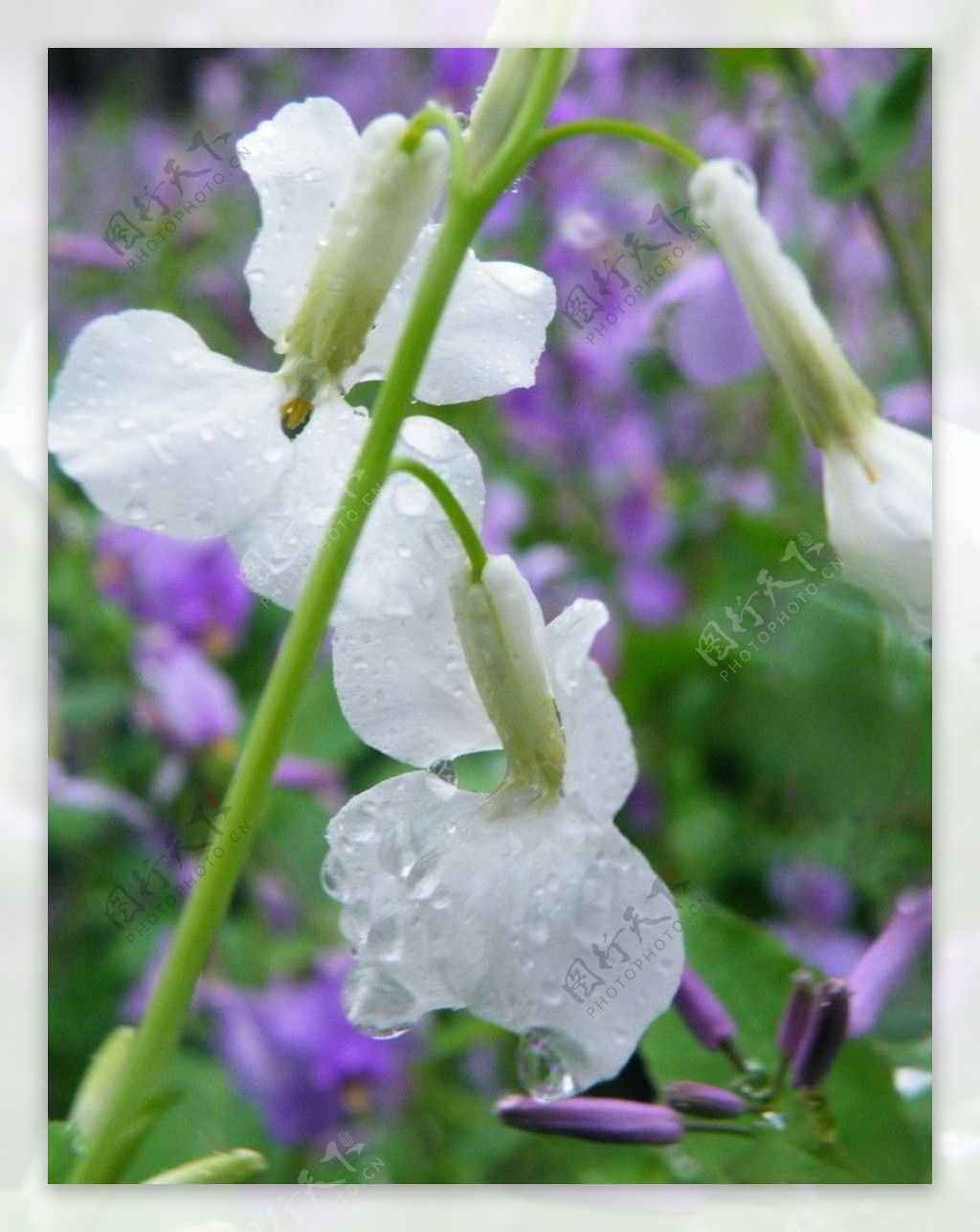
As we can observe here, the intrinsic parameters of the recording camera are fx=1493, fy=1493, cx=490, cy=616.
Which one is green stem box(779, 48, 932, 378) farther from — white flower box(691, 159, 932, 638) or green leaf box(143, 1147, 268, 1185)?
green leaf box(143, 1147, 268, 1185)

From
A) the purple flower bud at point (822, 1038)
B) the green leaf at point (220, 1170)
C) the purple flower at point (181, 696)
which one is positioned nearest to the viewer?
the green leaf at point (220, 1170)

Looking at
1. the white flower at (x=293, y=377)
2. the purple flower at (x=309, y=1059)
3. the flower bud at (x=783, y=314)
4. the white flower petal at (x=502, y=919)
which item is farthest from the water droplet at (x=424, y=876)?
the purple flower at (x=309, y=1059)

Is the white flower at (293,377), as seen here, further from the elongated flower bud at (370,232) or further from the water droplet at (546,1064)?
the water droplet at (546,1064)

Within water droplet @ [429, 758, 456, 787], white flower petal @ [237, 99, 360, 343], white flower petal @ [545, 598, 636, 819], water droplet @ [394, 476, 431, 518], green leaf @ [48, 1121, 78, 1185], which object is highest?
white flower petal @ [237, 99, 360, 343]

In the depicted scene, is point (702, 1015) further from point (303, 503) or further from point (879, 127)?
point (879, 127)

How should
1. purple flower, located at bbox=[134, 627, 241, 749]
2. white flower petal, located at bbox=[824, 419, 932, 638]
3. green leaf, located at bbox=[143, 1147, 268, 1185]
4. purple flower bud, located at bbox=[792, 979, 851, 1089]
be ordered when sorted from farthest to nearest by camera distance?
Answer: purple flower, located at bbox=[134, 627, 241, 749]
purple flower bud, located at bbox=[792, 979, 851, 1089]
green leaf, located at bbox=[143, 1147, 268, 1185]
white flower petal, located at bbox=[824, 419, 932, 638]

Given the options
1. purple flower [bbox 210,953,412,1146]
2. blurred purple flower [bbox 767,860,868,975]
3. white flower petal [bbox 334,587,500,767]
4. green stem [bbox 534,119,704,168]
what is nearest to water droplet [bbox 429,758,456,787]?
white flower petal [bbox 334,587,500,767]
